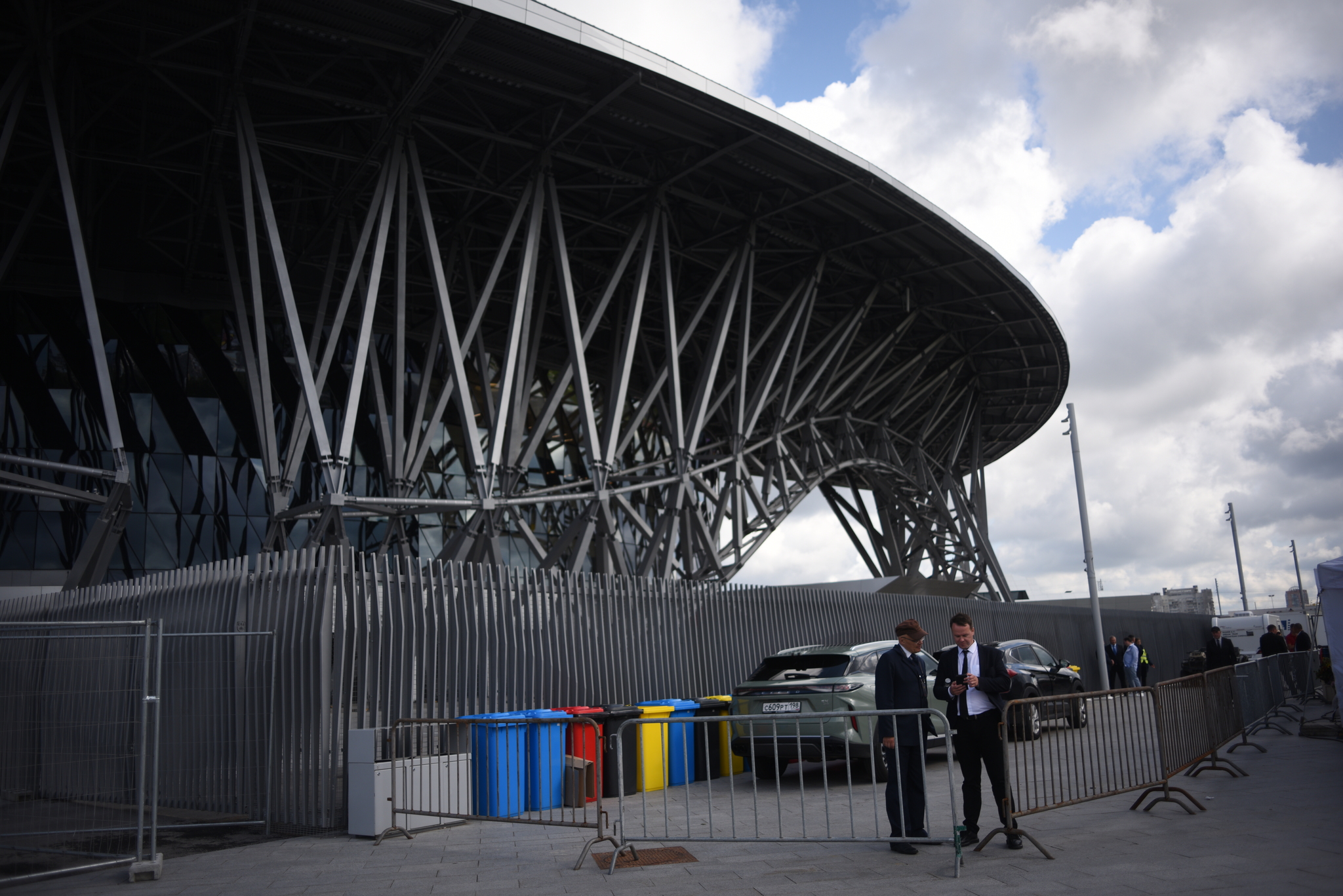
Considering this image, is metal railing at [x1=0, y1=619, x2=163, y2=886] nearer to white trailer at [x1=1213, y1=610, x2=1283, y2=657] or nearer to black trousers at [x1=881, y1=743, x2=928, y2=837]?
black trousers at [x1=881, y1=743, x2=928, y2=837]

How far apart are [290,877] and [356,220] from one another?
2018cm

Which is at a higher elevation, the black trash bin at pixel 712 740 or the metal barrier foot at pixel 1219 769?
the black trash bin at pixel 712 740

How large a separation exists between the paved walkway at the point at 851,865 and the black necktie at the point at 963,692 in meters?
1.01

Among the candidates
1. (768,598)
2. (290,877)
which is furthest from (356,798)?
(768,598)

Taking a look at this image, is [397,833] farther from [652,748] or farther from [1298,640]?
[1298,640]

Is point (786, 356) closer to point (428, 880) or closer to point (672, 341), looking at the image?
point (672, 341)

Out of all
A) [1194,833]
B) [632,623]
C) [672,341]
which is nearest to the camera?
[1194,833]

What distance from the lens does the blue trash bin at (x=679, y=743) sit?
12.1m

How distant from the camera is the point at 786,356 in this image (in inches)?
1465

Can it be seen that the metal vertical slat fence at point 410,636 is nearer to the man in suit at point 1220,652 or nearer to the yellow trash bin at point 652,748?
the yellow trash bin at point 652,748

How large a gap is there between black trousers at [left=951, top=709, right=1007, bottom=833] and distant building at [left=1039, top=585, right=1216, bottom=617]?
80.5 ft

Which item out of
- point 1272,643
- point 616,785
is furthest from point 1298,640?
point 616,785

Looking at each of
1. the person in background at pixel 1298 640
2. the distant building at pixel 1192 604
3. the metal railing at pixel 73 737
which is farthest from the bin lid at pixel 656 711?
the distant building at pixel 1192 604

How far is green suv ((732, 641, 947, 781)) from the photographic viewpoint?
11008mm
